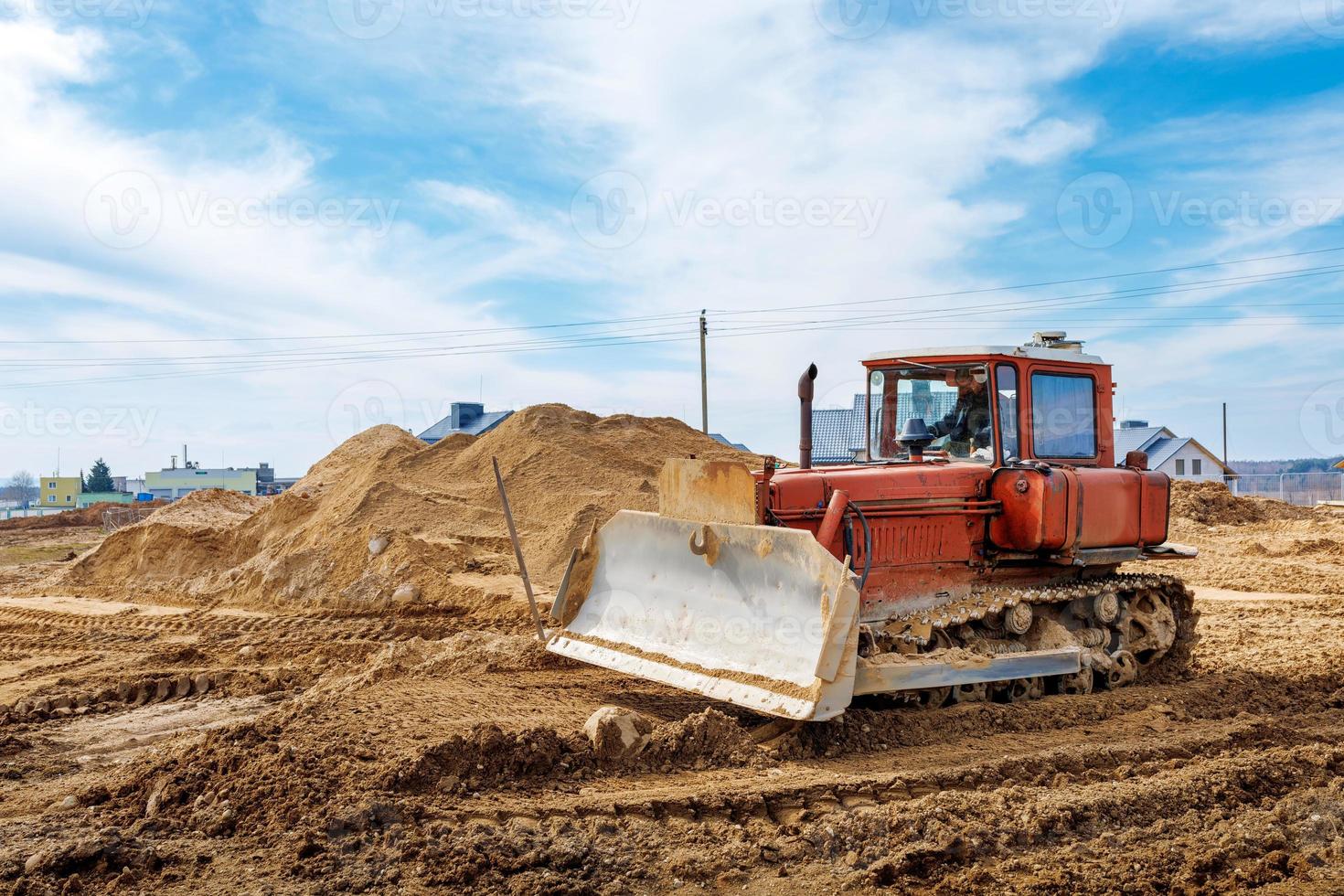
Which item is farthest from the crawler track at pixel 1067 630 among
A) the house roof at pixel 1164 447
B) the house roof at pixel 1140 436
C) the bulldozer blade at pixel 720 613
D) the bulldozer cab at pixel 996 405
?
the house roof at pixel 1164 447

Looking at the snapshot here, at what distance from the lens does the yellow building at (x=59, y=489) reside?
68375mm

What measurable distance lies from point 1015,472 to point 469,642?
212 inches

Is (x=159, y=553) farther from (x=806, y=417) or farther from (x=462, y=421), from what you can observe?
(x=462, y=421)

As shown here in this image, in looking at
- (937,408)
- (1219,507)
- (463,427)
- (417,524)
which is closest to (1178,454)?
(1219,507)

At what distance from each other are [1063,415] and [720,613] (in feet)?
11.4

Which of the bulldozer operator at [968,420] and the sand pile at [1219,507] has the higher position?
the bulldozer operator at [968,420]

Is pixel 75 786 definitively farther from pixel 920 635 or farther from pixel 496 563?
pixel 496 563

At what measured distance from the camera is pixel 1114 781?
589 centimetres

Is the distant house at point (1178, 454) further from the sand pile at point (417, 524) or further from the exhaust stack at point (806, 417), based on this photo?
the exhaust stack at point (806, 417)

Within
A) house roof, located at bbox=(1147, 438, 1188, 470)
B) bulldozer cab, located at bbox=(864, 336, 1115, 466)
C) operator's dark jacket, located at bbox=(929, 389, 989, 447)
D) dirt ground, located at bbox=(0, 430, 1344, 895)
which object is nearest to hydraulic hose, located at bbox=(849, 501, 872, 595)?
dirt ground, located at bbox=(0, 430, 1344, 895)

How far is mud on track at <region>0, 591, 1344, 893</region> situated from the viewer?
461cm

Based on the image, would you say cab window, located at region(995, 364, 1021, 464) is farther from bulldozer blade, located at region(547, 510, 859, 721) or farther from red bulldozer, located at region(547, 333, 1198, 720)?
bulldozer blade, located at region(547, 510, 859, 721)

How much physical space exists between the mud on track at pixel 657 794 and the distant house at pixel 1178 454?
43.2 metres

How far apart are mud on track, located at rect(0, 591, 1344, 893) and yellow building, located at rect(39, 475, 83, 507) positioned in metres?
69.2
